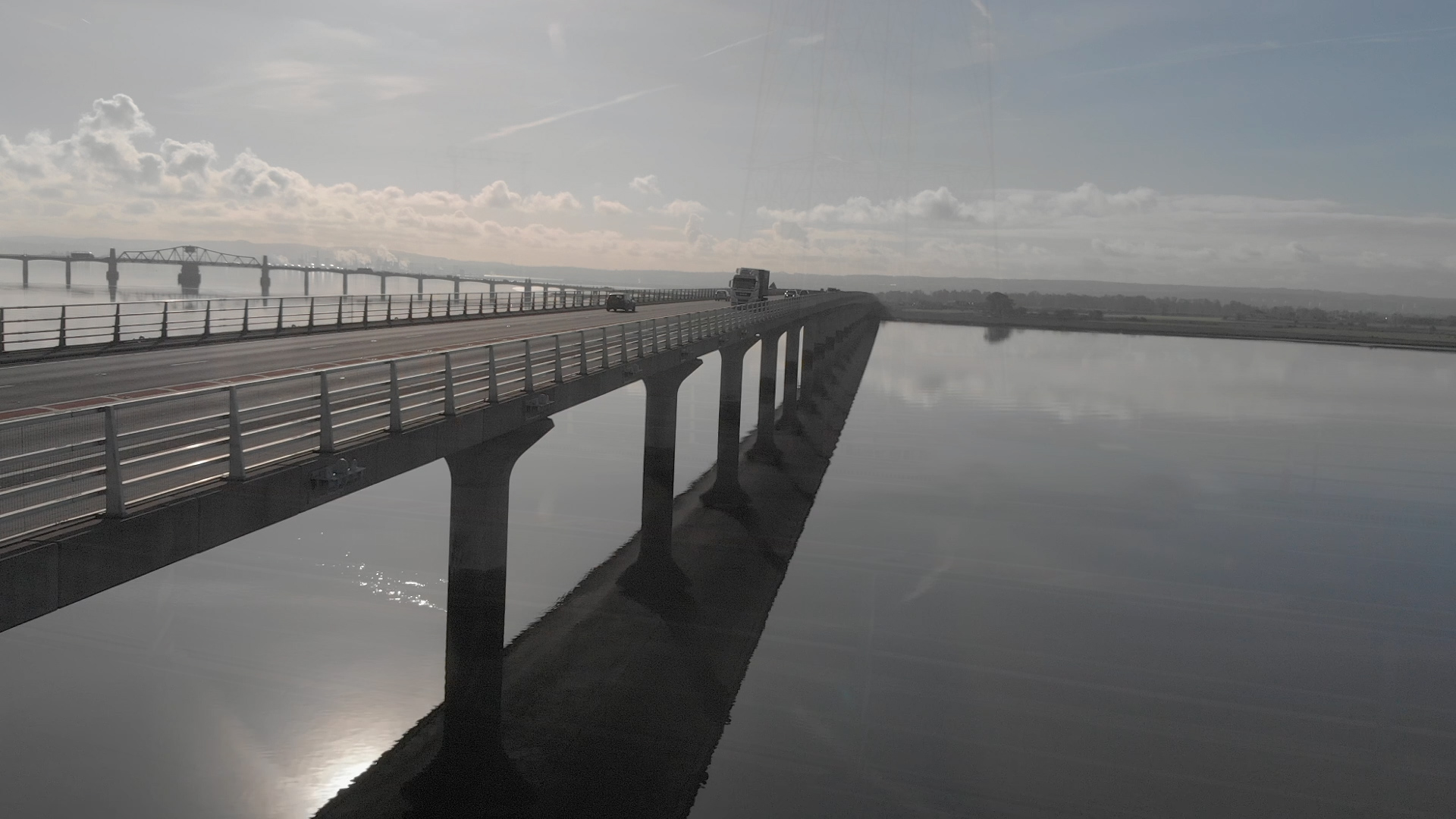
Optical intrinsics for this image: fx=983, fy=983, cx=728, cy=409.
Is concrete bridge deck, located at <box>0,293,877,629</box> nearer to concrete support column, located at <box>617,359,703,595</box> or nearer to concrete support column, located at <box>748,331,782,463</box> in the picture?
concrete support column, located at <box>617,359,703,595</box>

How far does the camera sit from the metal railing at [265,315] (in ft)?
105

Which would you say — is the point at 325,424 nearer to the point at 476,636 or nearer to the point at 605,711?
the point at 476,636

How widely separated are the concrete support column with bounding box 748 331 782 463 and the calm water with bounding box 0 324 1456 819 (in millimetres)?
4506

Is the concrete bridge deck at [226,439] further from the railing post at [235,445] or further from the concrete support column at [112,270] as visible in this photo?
the concrete support column at [112,270]

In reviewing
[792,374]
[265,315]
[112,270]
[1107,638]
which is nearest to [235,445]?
[1107,638]

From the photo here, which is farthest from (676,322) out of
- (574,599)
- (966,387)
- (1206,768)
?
(966,387)

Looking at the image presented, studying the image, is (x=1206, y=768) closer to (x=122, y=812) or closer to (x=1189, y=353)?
(x=122, y=812)

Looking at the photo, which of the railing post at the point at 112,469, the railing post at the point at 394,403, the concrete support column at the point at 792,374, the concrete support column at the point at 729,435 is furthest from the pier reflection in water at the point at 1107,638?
the railing post at the point at 112,469

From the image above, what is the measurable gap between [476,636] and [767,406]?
5127cm

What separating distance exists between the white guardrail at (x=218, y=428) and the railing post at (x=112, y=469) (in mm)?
11

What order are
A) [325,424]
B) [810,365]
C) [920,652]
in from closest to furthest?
[325,424] < [920,652] < [810,365]

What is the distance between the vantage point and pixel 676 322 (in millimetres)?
36188

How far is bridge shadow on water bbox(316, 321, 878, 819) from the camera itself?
61.2 feet

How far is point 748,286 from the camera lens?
9688 cm
